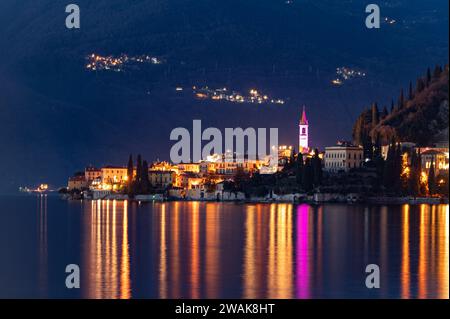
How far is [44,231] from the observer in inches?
2265

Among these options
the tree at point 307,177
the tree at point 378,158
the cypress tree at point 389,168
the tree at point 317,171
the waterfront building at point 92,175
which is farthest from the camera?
the waterfront building at point 92,175

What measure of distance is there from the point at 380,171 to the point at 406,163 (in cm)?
346

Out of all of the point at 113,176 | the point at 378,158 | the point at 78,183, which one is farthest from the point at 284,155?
the point at 78,183

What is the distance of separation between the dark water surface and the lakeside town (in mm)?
19738

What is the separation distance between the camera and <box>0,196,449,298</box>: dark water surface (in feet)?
110

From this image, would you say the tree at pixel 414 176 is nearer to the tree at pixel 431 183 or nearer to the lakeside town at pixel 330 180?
the lakeside town at pixel 330 180

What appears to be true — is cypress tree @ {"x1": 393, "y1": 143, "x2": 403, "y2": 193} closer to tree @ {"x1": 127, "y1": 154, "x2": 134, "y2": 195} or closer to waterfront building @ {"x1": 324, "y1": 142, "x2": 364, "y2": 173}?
waterfront building @ {"x1": 324, "y1": 142, "x2": 364, "y2": 173}

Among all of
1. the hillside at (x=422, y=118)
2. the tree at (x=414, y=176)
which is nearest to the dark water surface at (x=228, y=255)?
the tree at (x=414, y=176)

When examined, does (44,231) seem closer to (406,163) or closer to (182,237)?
(182,237)

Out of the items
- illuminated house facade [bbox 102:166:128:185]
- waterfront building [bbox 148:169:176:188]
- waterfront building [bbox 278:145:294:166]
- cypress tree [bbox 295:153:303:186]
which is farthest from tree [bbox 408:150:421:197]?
illuminated house facade [bbox 102:166:128:185]

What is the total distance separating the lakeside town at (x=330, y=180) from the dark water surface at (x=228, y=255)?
19738mm

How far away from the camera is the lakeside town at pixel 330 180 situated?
88312 millimetres

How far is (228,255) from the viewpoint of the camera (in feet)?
140
